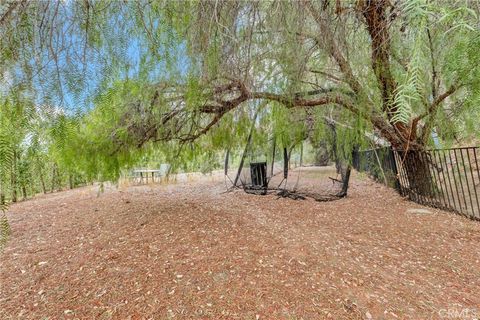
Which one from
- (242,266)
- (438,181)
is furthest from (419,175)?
(242,266)

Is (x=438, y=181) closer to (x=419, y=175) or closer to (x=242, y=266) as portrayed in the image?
(x=419, y=175)

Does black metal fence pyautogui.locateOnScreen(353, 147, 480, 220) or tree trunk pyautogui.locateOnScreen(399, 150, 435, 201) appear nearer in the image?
black metal fence pyautogui.locateOnScreen(353, 147, 480, 220)

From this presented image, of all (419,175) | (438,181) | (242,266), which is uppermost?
(419,175)

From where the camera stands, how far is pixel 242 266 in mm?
2072

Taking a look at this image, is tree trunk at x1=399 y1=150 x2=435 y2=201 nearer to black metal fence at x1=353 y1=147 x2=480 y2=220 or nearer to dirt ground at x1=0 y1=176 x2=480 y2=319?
black metal fence at x1=353 y1=147 x2=480 y2=220

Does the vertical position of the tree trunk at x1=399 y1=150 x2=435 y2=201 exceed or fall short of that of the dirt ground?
it exceeds it

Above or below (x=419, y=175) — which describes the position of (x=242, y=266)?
below

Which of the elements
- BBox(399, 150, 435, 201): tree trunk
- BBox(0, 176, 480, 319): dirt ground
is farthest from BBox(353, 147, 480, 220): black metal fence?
BBox(0, 176, 480, 319): dirt ground

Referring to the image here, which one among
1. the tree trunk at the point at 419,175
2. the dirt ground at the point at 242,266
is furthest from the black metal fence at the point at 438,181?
the dirt ground at the point at 242,266

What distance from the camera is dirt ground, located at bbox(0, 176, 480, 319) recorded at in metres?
1.62

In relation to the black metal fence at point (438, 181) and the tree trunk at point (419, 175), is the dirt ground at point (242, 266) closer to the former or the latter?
the black metal fence at point (438, 181)

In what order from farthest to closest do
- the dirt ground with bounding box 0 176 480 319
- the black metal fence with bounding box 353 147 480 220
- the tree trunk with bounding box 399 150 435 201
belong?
the tree trunk with bounding box 399 150 435 201, the black metal fence with bounding box 353 147 480 220, the dirt ground with bounding box 0 176 480 319

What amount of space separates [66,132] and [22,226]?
122 inches

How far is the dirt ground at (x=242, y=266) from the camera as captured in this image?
5.30 feet
